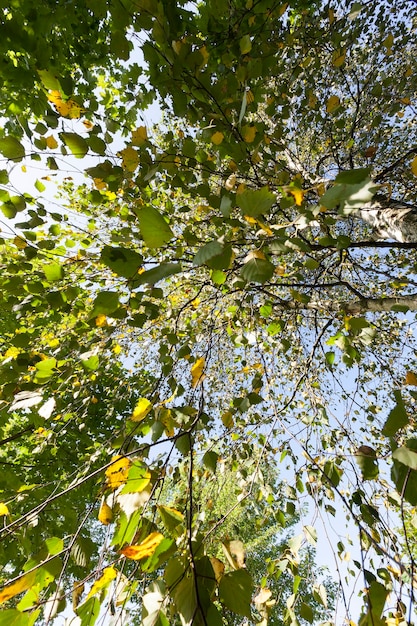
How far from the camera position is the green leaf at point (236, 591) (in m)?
0.67

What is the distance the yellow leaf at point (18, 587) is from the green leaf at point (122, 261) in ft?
2.26

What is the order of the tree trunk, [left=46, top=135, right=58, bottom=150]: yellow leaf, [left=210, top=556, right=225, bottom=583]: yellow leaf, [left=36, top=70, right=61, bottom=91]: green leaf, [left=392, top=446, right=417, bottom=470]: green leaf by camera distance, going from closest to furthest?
[left=392, top=446, right=417, bottom=470]: green leaf < [left=210, top=556, right=225, bottom=583]: yellow leaf < [left=36, top=70, right=61, bottom=91]: green leaf < [left=46, top=135, right=58, bottom=150]: yellow leaf < the tree trunk

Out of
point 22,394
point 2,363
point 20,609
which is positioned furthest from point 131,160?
point 20,609

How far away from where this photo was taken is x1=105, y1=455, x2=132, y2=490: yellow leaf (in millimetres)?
783

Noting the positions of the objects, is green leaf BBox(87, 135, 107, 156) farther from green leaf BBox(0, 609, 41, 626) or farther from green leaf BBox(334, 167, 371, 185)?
green leaf BBox(0, 609, 41, 626)

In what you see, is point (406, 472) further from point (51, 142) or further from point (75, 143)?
point (51, 142)

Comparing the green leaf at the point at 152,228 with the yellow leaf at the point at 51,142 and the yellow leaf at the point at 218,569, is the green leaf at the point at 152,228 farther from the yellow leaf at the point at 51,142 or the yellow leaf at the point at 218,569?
the yellow leaf at the point at 51,142

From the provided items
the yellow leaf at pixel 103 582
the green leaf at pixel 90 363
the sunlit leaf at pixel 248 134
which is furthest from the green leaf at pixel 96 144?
the yellow leaf at pixel 103 582

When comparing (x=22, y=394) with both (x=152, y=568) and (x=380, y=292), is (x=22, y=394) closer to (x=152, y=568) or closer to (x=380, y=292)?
(x=152, y=568)

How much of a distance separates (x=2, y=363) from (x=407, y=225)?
8.78 feet

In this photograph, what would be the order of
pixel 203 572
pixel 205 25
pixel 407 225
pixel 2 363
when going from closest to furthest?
pixel 203 572 → pixel 2 363 → pixel 205 25 → pixel 407 225

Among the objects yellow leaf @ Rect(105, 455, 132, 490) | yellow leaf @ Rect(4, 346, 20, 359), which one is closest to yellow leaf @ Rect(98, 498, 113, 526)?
yellow leaf @ Rect(105, 455, 132, 490)

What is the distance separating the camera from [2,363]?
1651mm

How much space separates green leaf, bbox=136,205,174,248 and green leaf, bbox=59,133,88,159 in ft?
2.54
